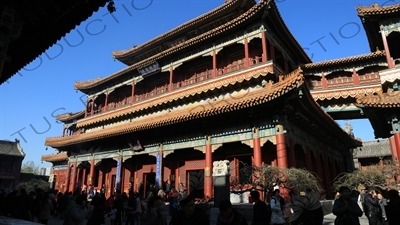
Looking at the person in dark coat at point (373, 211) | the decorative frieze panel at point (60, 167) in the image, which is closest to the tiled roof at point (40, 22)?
the person in dark coat at point (373, 211)

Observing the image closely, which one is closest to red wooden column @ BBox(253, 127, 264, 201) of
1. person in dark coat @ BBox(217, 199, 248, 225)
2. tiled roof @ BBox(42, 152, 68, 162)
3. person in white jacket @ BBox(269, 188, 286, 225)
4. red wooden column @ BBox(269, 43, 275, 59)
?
red wooden column @ BBox(269, 43, 275, 59)

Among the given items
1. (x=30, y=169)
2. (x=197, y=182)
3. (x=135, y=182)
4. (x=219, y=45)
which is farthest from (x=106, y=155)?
(x=30, y=169)

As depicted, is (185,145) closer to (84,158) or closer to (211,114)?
(211,114)

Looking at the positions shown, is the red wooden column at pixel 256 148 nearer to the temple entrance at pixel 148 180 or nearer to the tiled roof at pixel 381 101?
the tiled roof at pixel 381 101

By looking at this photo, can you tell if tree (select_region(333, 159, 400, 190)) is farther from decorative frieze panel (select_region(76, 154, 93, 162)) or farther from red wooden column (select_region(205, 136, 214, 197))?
decorative frieze panel (select_region(76, 154, 93, 162))

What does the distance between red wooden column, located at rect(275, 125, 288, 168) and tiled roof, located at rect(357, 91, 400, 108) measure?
4.46m

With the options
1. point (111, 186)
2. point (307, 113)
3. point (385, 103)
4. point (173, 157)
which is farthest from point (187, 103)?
point (385, 103)

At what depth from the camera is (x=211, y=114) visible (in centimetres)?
1308

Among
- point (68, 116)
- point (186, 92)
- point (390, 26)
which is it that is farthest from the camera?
point (68, 116)

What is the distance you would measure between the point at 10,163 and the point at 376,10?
4999cm

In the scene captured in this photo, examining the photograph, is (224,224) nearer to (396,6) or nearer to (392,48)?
(396,6)

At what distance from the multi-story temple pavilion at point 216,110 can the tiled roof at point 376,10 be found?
4.01 metres

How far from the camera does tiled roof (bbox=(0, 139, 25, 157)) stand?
140ft

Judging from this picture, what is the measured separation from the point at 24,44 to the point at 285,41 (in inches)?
591
